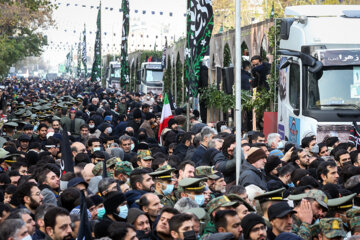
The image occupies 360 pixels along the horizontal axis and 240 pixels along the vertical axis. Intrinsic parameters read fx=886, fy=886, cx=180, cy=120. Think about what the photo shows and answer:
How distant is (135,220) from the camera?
8.37 m

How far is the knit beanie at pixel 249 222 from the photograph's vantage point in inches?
306

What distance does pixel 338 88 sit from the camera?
1673 centimetres

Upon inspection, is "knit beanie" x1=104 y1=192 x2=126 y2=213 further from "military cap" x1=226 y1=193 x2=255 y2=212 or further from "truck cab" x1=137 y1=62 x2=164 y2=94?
"truck cab" x1=137 y1=62 x2=164 y2=94

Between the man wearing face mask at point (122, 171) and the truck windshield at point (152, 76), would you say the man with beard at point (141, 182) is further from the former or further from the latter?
the truck windshield at point (152, 76)

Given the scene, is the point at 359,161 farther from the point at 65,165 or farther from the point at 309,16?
the point at 309,16

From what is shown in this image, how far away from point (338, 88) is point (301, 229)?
8.69 metres

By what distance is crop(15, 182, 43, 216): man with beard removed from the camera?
9.77 meters

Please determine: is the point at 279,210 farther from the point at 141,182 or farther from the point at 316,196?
the point at 141,182

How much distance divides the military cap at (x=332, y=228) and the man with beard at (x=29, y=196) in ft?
11.3

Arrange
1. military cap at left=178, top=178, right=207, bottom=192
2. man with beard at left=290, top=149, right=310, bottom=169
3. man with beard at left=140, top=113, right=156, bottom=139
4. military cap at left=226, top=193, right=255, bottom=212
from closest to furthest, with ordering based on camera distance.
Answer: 1. military cap at left=226, top=193, right=255, bottom=212
2. military cap at left=178, top=178, right=207, bottom=192
3. man with beard at left=290, top=149, right=310, bottom=169
4. man with beard at left=140, top=113, right=156, bottom=139

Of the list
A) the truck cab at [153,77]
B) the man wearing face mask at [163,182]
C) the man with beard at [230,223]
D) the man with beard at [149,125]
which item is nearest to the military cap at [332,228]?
the man with beard at [230,223]

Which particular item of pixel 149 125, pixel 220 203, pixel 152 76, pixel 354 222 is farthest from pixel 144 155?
pixel 152 76

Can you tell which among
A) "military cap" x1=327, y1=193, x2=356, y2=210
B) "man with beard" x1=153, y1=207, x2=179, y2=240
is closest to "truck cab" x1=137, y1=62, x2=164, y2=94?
"military cap" x1=327, y1=193, x2=356, y2=210

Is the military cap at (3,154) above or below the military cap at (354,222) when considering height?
above
